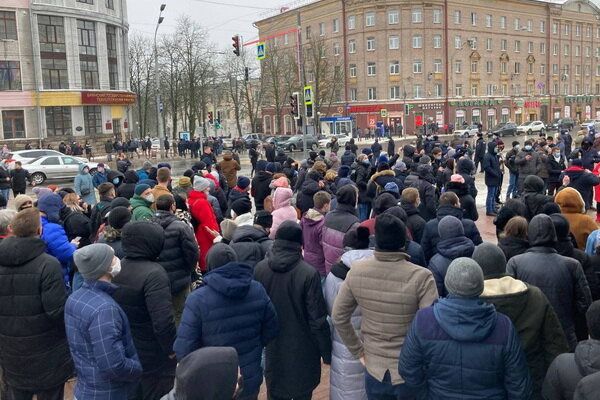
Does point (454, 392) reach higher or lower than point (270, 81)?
lower

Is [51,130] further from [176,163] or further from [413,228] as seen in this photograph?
[413,228]

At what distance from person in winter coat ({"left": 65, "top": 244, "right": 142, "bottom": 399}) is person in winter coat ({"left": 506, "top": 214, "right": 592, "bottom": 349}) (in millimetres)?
2892

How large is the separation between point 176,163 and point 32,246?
33.8m

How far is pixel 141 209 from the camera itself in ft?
23.2

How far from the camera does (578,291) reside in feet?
14.1

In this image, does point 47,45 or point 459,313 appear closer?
point 459,313

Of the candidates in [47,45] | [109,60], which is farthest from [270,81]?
[47,45]

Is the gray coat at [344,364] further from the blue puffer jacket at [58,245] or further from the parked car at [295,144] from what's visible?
the parked car at [295,144]

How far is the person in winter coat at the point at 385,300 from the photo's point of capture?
376 centimetres

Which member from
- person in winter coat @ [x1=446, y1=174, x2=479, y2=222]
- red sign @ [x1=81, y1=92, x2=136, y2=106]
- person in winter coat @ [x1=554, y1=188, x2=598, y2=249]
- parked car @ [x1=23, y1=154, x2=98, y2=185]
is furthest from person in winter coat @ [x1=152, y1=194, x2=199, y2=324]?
red sign @ [x1=81, y1=92, x2=136, y2=106]

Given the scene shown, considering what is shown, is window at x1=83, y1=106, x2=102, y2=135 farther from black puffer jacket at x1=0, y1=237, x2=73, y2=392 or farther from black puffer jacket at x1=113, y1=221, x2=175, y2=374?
black puffer jacket at x1=113, y1=221, x2=175, y2=374

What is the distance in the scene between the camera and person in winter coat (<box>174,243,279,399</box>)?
3.78 meters

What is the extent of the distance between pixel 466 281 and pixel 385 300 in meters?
0.78

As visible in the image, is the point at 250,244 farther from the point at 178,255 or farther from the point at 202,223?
the point at 202,223
